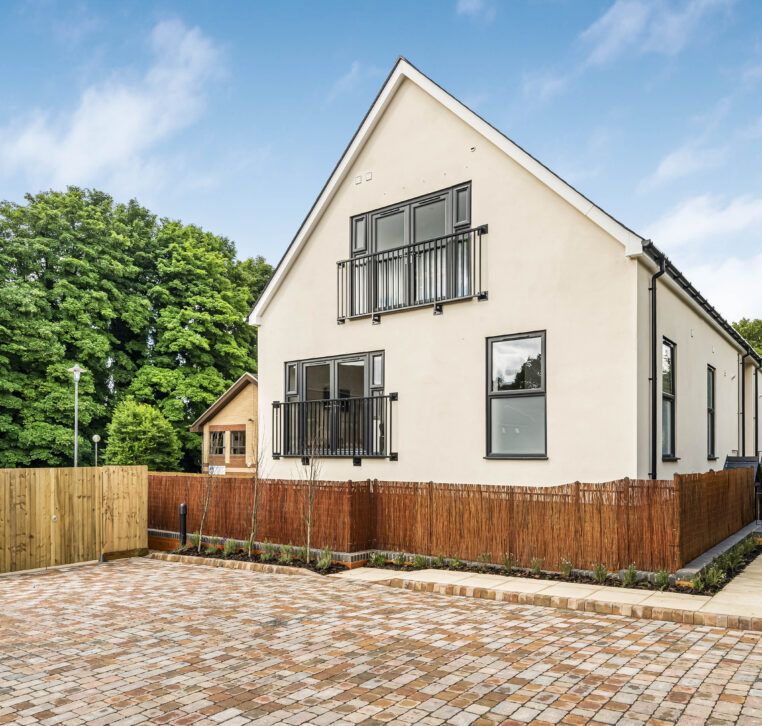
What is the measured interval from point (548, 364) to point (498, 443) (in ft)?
5.23

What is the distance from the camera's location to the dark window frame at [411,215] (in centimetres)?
1231

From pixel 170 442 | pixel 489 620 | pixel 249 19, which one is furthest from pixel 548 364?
pixel 170 442

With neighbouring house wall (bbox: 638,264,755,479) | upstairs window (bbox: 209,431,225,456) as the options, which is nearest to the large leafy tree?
upstairs window (bbox: 209,431,225,456)

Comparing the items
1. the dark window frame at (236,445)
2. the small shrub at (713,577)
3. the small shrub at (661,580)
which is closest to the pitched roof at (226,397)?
the dark window frame at (236,445)

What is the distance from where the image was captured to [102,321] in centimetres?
3612

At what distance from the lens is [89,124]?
75.0ft

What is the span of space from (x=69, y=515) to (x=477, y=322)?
8.02 meters

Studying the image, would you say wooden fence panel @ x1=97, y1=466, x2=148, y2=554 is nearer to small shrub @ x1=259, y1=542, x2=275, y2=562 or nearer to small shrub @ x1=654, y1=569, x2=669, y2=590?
small shrub @ x1=259, y1=542, x2=275, y2=562

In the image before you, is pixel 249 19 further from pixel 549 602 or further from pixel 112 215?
pixel 112 215

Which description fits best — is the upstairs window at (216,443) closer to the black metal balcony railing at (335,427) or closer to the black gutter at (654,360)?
the black metal balcony railing at (335,427)

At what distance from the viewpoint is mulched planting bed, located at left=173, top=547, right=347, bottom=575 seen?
11.0 m

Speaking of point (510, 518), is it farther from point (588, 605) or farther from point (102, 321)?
point (102, 321)

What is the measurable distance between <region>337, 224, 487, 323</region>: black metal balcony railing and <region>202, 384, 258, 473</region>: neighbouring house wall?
53.5 ft

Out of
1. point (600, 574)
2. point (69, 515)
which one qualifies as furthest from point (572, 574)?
point (69, 515)
